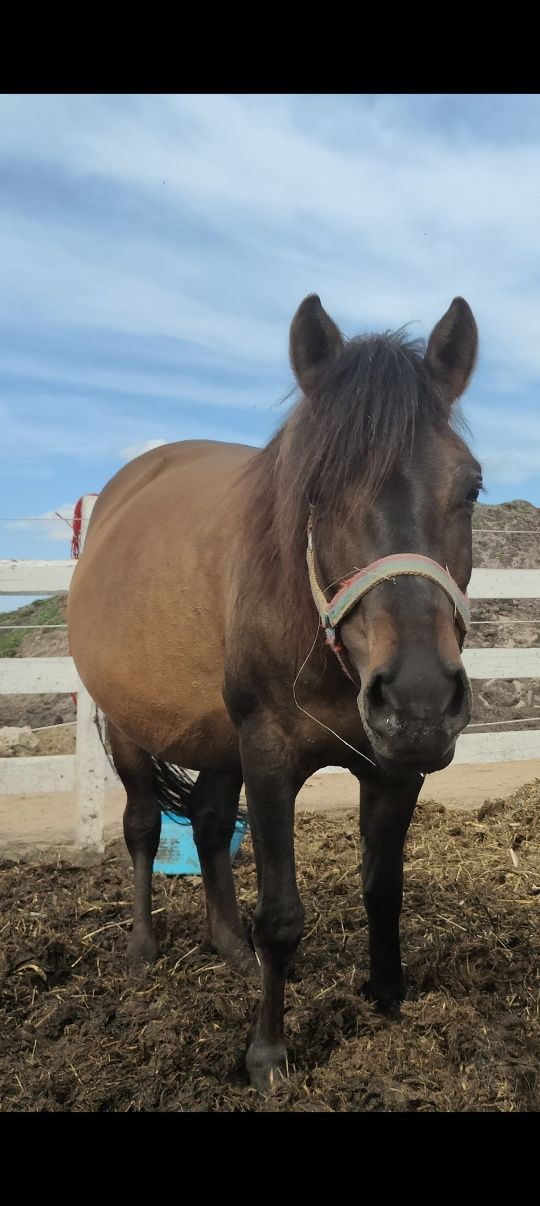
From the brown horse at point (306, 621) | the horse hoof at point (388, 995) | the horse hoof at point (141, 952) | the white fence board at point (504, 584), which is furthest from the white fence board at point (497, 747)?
the horse hoof at point (388, 995)

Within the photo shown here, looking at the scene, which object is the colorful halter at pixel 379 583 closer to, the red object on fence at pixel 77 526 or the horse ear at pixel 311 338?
the horse ear at pixel 311 338

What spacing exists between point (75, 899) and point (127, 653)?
150 cm

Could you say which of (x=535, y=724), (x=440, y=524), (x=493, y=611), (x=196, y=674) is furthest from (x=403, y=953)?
(x=493, y=611)

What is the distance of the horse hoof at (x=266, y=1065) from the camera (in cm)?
261

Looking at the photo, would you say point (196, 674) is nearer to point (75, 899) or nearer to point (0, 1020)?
point (0, 1020)

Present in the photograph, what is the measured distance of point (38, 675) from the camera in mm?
5707

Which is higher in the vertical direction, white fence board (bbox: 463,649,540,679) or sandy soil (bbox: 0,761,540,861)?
white fence board (bbox: 463,649,540,679)

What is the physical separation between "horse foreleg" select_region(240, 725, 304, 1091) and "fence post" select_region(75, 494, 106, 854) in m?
2.99

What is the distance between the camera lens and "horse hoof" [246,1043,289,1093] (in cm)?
261

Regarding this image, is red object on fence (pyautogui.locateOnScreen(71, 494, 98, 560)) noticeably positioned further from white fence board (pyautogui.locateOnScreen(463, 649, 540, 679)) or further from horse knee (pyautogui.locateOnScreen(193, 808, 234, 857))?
white fence board (pyautogui.locateOnScreen(463, 649, 540, 679))

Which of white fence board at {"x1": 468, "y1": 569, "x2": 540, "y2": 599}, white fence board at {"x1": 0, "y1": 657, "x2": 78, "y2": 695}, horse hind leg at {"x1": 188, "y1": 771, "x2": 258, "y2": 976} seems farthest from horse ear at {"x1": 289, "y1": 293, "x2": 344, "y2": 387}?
white fence board at {"x1": 468, "y1": 569, "x2": 540, "y2": 599}

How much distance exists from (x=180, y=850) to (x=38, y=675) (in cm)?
148

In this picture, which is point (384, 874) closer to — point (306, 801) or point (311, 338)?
point (311, 338)

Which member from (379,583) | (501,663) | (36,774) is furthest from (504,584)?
(379,583)
